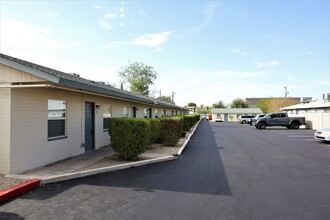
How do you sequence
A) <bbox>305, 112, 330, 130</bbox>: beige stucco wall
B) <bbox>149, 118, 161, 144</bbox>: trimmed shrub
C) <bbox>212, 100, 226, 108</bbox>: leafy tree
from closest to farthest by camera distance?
<bbox>149, 118, 161, 144</bbox>: trimmed shrub
<bbox>305, 112, 330, 130</bbox>: beige stucco wall
<bbox>212, 100, 226, 108</bbox>: leafy tree

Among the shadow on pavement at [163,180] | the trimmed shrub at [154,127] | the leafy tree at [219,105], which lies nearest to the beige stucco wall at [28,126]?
the shadow on pavement at [163,180]

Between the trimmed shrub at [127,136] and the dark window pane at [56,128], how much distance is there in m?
1.82

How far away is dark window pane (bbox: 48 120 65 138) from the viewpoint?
8008 mm

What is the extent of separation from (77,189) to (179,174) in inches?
113

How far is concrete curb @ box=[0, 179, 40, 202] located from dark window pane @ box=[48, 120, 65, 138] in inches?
102

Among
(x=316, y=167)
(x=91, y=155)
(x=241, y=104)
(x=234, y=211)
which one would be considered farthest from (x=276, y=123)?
(x=241, y=104)

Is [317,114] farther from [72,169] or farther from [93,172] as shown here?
[72,169]

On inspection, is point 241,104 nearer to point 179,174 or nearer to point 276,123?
point 276,123

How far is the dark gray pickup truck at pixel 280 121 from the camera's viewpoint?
28609 mm

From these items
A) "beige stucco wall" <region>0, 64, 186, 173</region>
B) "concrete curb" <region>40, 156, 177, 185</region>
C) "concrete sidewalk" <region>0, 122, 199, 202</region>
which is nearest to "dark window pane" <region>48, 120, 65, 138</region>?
"beige stucco wall" <region>0, 64, 186, 173</region>

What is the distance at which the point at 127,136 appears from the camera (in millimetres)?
8227

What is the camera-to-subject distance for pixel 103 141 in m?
11.9

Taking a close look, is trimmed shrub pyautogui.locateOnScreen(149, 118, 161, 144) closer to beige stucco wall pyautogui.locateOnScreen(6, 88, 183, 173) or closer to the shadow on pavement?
beige stucco wall pyautogui.locateOnScreen(6, 88, 183, 173)

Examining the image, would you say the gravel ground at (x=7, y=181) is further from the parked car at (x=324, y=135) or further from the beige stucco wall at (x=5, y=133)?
the parked car at (x=324, y=135)
